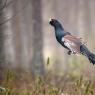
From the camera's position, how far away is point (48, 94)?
5.43 meters

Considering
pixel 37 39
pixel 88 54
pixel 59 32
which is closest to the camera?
pixel 88 54

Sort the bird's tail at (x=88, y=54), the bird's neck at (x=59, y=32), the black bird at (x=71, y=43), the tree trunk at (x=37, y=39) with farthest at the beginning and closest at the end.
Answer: the tree trunk at (x=37, y=39), the bird's neck at (x=59, y=32), the black bird at (x=71, y=43), the bird's tail at (x=88, y=54)

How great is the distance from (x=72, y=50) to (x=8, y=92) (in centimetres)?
71

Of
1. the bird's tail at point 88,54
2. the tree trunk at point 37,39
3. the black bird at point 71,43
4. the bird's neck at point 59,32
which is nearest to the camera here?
the bird's tail at point 88,54

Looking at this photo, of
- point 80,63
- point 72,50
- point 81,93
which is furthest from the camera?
point 80,63

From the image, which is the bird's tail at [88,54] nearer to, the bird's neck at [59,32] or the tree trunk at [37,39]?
the bird's neck at [59,32]

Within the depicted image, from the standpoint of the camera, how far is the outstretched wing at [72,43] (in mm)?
4871

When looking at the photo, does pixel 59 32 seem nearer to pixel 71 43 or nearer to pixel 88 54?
pixel 71 43

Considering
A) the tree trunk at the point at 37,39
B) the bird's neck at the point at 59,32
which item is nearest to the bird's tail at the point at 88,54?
the bird's neck at the point at 59,32

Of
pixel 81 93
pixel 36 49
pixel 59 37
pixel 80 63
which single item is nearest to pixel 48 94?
pixel 81 93

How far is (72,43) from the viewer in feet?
16.1

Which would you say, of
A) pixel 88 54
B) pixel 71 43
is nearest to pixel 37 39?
pixel 71 43

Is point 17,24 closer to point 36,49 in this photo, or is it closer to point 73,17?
point 36,49

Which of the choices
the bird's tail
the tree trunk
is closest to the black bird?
the bird's tail
